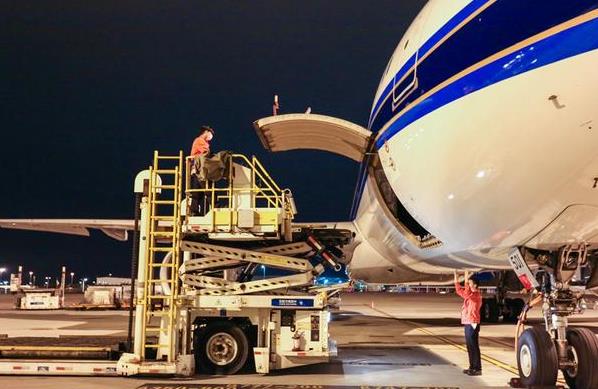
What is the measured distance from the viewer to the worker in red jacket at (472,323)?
885 cm

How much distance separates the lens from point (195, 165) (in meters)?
8.60

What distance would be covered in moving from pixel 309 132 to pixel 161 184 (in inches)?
103

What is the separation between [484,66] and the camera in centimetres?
509

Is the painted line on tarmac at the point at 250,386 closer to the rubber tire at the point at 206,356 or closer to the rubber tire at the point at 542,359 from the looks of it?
the rubber tire at the point at 206,356

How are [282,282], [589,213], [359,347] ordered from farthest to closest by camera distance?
1. [359,347]
2. [282,282]
3. [589,213]

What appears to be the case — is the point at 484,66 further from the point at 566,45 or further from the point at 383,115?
the point at 383,115

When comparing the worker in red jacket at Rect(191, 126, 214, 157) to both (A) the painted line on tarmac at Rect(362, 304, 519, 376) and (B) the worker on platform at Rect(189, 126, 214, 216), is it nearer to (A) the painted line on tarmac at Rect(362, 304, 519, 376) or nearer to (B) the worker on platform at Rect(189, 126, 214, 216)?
(B) the worker on platform at Rect(189, 126, 214, 216)

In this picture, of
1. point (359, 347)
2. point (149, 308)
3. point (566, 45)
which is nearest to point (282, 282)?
point (149, 308)

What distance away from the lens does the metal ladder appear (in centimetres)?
823

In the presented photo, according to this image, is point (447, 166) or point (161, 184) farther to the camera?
point (161, 184)

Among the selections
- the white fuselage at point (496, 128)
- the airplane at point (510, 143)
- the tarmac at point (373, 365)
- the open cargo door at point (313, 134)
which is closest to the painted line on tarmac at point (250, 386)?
the tarmac at point (373, 365)

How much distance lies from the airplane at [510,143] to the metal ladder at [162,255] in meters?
2.86

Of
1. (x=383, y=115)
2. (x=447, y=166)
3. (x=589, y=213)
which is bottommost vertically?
(x=589, y=213)

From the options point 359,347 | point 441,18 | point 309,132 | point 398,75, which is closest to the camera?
point 441,18
